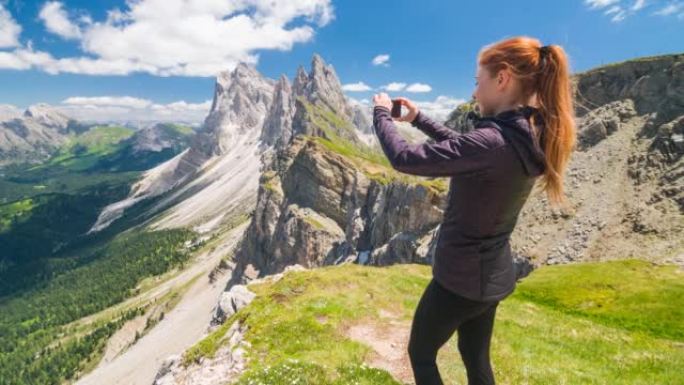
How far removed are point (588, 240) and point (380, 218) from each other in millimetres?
51611

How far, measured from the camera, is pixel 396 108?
730 cm

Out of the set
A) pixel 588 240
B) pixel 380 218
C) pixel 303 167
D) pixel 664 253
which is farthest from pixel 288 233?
pixel 664 253

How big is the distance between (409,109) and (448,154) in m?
2.12

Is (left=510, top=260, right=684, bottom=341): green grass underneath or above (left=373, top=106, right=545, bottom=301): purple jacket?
underneath

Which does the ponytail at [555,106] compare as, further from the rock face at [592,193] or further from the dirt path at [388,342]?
the rock face at [592,193]

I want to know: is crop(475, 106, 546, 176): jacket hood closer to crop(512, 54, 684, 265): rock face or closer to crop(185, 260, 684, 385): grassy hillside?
crop(185, 260, 684, 385): grassy hillside

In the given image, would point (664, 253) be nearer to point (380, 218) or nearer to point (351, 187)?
point (380, 218)

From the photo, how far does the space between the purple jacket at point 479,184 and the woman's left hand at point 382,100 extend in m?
0.13

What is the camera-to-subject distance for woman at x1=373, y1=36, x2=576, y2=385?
5660mm

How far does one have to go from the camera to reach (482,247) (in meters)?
6.19

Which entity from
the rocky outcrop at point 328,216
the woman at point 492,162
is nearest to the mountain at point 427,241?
the rocky outcrop at point 328,216

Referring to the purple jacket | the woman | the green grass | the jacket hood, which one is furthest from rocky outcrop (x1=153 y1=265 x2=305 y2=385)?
the green grass

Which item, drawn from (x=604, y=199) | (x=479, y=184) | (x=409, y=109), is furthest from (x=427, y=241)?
(x=479, y=184)

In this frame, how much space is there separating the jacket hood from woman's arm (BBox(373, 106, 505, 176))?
209 mm
